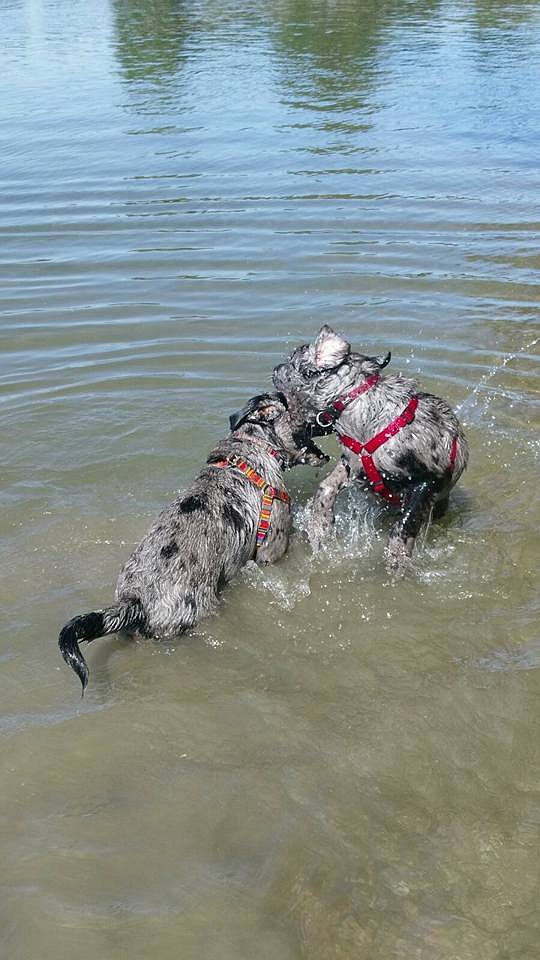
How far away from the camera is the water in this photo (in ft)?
13.9

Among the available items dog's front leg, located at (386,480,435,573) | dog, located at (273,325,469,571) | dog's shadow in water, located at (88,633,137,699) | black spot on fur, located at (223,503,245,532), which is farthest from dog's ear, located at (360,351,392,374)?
dog's shadow in water, located at (88,633,137,699)

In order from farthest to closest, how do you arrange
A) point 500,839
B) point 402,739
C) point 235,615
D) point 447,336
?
point 447,336, point 235,615, point 402,739, point 500,839

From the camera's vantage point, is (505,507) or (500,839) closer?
(500,839)

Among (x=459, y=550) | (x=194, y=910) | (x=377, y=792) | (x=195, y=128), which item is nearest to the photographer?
(x=194, y=910)

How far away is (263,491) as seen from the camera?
6980 millimetres

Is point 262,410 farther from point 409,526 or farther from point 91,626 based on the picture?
point 91,626

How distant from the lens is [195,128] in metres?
19.4

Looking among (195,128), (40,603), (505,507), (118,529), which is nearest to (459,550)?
(505,507)

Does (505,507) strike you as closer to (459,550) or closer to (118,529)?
(459,550)

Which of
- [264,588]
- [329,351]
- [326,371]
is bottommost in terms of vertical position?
[264,588]

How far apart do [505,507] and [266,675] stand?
2.74 m

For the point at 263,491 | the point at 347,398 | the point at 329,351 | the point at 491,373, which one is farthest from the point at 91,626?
the point at 491,373

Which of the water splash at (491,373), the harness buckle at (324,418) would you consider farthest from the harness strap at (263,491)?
the water splash at (491,373)

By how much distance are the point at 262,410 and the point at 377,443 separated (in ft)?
3.53
